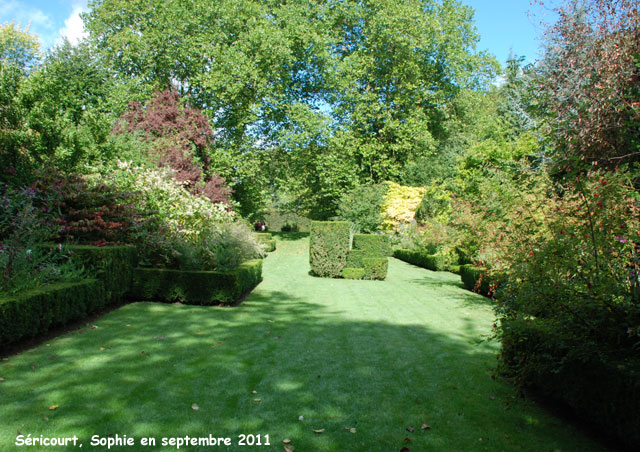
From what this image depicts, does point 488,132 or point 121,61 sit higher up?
point 121,61

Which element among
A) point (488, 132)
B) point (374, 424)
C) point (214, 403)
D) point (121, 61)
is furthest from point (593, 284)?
point (121, 61)

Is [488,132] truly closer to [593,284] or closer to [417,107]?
[417,107]

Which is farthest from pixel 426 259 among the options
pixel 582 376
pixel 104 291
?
pixel 582 376

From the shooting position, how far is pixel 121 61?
22.0 metres

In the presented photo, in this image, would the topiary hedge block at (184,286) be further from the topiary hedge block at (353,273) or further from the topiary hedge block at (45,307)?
the topiary hedge block at (353,273)

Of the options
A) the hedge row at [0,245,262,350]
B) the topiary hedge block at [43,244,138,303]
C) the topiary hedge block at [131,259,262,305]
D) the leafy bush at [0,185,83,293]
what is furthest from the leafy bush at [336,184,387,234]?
the leafy bush at [0,185,83,293]

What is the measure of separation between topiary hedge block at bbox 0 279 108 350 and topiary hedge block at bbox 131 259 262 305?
1469 millimetres

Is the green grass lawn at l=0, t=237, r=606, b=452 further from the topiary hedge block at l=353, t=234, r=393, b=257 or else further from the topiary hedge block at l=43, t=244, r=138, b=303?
the topiary hedge block at l=353, t=234, r=393, b=257

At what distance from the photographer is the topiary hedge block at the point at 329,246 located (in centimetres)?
1379

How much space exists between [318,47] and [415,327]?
19715mm

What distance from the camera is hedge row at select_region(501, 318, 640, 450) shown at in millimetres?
2938

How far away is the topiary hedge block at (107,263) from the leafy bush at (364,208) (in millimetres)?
15805

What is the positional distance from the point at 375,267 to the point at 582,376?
34.5 feet

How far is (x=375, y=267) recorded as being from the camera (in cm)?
1387
